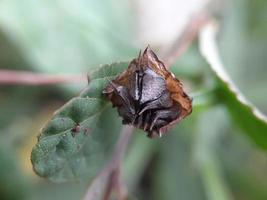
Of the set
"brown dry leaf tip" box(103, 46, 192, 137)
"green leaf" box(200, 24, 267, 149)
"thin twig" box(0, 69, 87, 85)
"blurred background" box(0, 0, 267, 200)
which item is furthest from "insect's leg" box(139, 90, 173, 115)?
"blurred background" box(0, 0, 267, 200)

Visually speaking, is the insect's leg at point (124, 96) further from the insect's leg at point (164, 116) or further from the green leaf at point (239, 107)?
the green leaf at point (239, 107)

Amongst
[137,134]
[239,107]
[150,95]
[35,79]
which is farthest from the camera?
[137,134]

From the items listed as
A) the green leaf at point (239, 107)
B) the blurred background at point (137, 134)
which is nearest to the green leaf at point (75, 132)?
the green leaf at point (239, 107)

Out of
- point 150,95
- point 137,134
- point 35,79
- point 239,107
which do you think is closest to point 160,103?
point 150,95

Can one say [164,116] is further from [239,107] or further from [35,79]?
[35,79]

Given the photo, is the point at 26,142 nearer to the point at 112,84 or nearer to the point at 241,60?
the point at 241,60

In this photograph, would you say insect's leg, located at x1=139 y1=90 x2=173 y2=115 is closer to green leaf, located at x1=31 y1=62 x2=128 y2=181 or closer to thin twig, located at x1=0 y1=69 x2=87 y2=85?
green leaf, located at x1=31 y1=62 x2=128 y2=181
